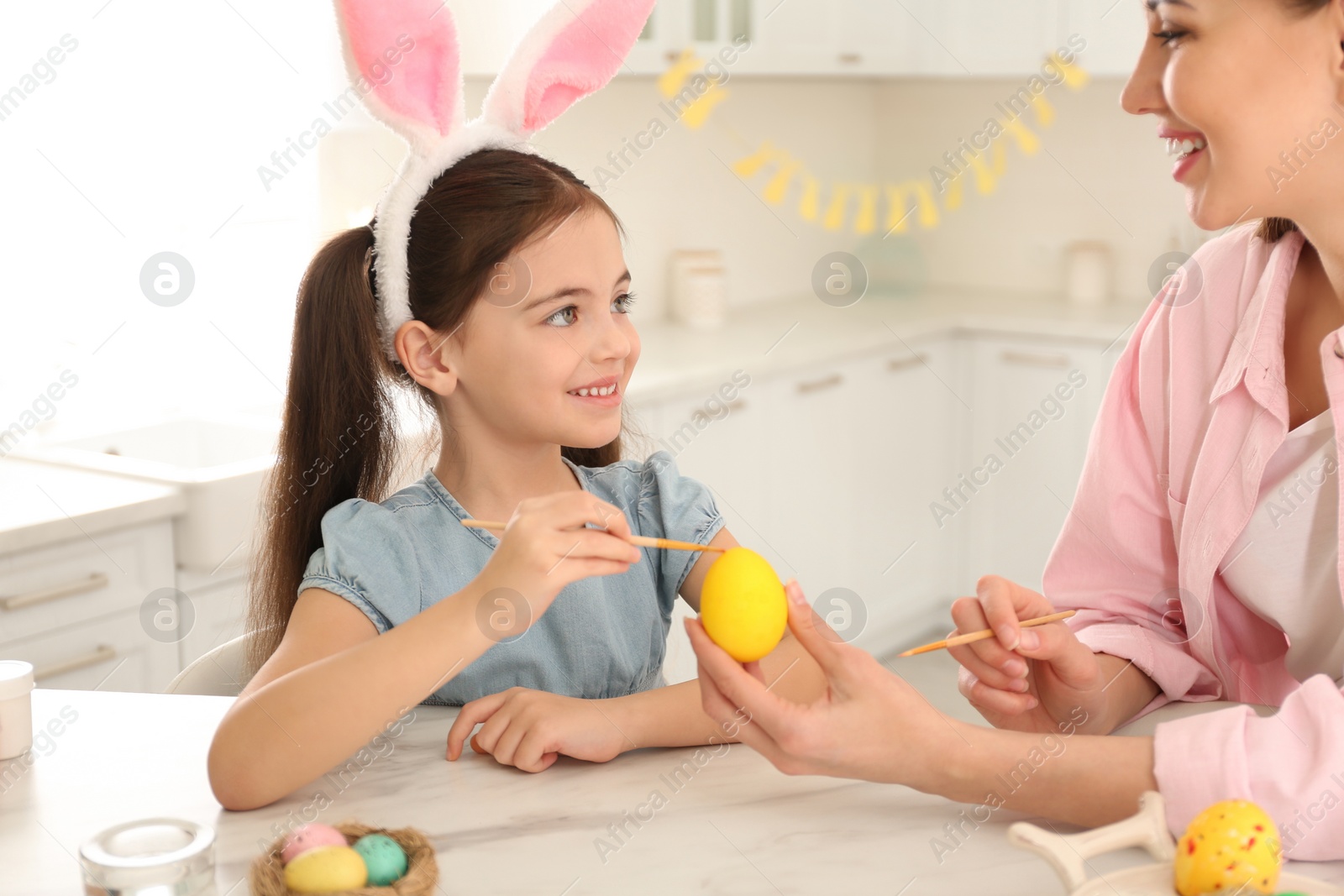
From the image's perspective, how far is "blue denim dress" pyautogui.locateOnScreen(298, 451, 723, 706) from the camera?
1233mm

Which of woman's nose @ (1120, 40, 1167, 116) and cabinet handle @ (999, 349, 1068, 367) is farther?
cabinet handle @ (999, 349, 1068, 367)

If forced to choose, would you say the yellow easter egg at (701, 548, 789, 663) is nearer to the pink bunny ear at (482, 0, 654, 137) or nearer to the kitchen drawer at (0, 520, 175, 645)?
the pink bunny ear at (482, 0, 654, 137)

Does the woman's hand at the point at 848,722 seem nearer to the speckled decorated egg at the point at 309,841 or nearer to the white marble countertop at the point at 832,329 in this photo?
the speckled decorated egg at the point at 309,841

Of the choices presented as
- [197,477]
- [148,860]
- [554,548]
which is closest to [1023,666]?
[554,548]

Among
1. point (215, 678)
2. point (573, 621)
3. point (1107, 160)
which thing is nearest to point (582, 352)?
point (573, 621)

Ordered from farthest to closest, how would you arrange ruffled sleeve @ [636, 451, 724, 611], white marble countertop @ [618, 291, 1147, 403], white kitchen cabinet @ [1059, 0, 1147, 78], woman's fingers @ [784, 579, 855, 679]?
white kitchen cabinet @ [1059, 0, 1147, 78]
white marble countertop @ [618, 291, 1147, 403]
ruffled sleeve @ [636, 451, 724, 611]
woman's fingers @ [784, 579, 855, 679]

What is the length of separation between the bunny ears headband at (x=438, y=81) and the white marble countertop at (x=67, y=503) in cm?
96

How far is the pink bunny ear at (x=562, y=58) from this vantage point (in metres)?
1.32

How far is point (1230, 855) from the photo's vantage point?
71 centimetres

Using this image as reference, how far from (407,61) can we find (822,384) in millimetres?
2176

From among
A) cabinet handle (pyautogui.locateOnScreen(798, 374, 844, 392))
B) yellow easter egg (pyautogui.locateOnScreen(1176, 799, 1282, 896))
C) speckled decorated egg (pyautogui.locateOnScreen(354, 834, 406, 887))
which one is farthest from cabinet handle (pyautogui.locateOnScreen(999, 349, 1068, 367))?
speckled decorated egg (pyautogui.locateOnScreen(354, 834, 406, 887))

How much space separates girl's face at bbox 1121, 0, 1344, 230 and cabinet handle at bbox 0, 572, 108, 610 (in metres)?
1.76

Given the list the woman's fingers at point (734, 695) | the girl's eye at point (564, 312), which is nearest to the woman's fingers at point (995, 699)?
the woman's fingers at point (734, 695)

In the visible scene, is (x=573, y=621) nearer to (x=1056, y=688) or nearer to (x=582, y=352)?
(x=582, y=352)
